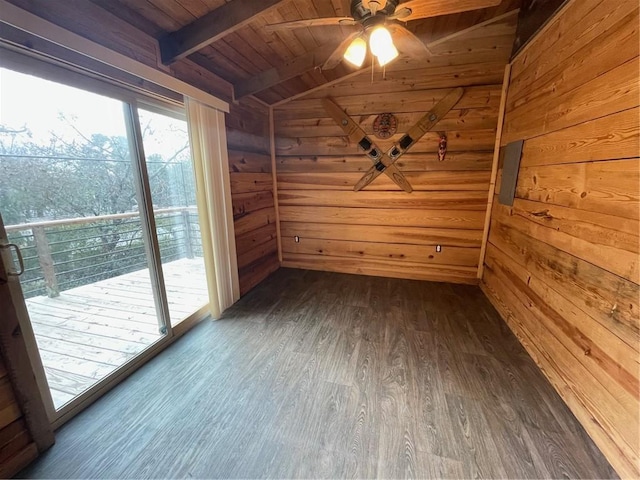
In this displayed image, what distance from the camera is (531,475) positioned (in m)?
1.24

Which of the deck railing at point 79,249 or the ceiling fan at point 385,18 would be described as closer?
the ceiling fan at point 385,18

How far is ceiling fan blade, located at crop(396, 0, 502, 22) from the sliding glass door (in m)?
1.89

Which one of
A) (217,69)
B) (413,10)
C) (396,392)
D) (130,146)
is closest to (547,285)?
(396,392)

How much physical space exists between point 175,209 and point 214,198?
0.40 m

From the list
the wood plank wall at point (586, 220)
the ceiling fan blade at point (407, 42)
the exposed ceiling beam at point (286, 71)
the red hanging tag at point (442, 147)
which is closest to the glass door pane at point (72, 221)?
the exposed ceiling beam at point (286, 71)

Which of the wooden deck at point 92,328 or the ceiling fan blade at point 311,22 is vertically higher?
the ceiling fan blade at point 311,22

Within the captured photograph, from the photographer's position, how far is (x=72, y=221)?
5.63 feet

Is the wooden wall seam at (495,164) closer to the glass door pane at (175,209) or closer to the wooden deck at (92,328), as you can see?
the glass door pane at (175,209)

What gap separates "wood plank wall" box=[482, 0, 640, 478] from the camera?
1265mm

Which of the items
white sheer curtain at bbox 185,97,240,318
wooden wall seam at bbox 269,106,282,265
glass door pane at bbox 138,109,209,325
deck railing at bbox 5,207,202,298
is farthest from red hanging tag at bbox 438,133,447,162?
deck railing at bbox 5,207,202,298

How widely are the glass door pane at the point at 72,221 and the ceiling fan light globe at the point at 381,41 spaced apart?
1732mm

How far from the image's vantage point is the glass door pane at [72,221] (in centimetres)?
137

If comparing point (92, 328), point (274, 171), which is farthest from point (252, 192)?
point (92, 328)

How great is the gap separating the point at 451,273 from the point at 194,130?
11.1 feet
